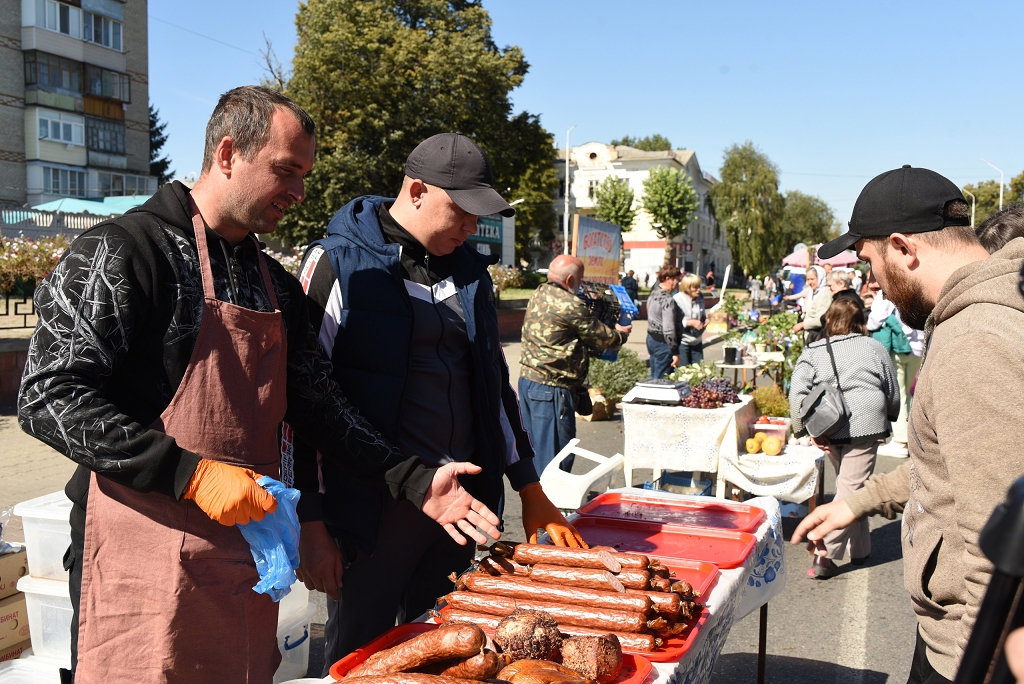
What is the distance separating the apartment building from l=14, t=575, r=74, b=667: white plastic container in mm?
39192

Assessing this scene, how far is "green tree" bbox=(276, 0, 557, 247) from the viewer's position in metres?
32.2

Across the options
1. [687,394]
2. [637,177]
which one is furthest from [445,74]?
[637,177]

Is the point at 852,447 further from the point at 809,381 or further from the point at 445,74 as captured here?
the point at 445,74

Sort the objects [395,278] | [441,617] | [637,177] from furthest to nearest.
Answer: [637,177] → [395,278] → [441,617]

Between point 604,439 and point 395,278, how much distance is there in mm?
7839

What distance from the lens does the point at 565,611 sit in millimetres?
2158

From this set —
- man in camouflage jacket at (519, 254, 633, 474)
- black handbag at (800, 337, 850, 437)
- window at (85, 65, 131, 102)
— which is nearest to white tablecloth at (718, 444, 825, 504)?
black handbag at (800, 337, 850, 437)

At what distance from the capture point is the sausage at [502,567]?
7.68ft

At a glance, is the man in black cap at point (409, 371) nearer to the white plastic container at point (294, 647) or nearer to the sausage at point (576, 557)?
the sausage at point (576, 557)

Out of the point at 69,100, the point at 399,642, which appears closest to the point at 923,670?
the point at 399,642

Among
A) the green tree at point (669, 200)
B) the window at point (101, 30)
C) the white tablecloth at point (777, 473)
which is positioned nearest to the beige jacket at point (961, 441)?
the white tablecloth at point (777, 473)

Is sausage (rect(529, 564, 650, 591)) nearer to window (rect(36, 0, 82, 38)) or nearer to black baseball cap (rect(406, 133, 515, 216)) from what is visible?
black baseball cap (rect(406, 133, 515, 216))

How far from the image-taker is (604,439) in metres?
10.2

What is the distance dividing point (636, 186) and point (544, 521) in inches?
3284
